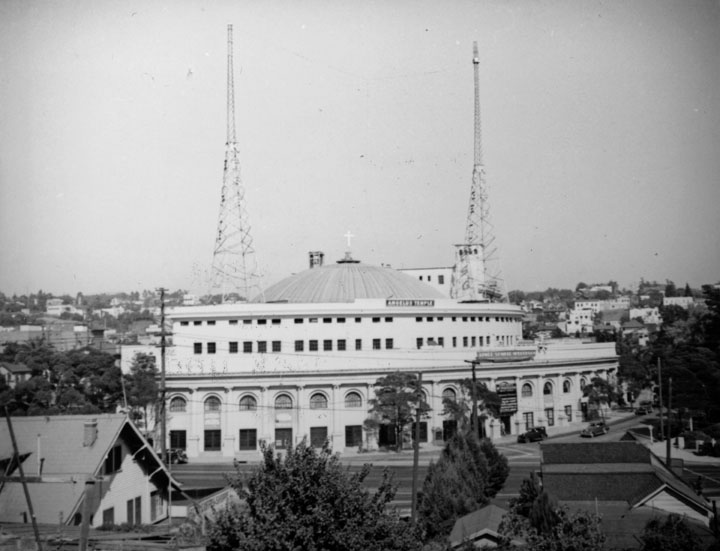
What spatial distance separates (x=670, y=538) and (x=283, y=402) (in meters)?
51.5

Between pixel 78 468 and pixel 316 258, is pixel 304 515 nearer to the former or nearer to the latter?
pixel 78 468

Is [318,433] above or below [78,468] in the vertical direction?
below

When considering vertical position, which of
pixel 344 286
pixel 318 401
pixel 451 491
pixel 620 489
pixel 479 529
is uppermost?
pixel 344 286

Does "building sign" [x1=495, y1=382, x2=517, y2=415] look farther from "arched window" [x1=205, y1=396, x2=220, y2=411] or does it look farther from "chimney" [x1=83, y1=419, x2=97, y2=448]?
"chimney" [x1=83, y1=419, x2=97, y2=448]

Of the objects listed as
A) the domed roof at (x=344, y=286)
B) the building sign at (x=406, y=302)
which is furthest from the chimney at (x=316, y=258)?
the building sign at (x=406, y=302)

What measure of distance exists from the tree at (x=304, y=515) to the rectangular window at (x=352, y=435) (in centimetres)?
5184

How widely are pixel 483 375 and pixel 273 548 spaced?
197 ft

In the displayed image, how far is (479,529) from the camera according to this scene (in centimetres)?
2725

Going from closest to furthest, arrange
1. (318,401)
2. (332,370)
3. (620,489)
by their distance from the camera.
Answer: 1. (620,489)
2. (318,401)
3. (332,370)

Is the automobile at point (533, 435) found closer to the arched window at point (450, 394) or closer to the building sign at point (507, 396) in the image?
the building sign at point (507, 396)

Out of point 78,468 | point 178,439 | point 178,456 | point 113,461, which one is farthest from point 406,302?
point 78,468

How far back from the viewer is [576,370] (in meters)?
86.2

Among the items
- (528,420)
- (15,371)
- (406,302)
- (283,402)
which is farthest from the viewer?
(15,371)

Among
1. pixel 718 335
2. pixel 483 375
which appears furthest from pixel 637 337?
pixel 483 375
